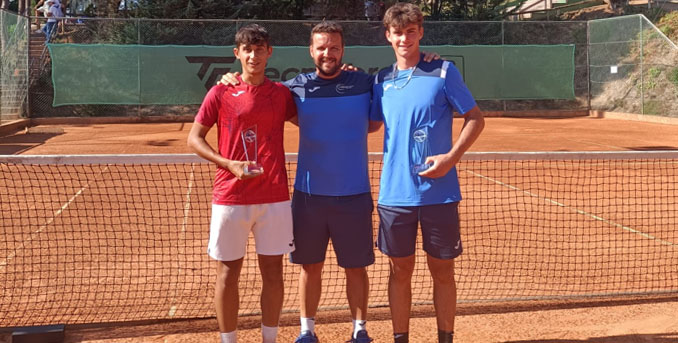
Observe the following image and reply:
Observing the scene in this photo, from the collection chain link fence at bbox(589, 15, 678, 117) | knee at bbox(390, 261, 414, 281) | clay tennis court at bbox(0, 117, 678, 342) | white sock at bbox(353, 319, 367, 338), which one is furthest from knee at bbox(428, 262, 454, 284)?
chain link fence at bbox(589, 15, 678, 117)

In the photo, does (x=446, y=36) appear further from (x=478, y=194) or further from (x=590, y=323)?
(x=590, y=323)

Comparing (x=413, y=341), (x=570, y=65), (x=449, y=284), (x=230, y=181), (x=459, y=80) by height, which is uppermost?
(x=570, y=65)

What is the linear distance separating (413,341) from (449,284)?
0.63 metres

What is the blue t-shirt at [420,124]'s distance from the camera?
11.2 feet

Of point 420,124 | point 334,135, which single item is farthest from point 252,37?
point 420,124

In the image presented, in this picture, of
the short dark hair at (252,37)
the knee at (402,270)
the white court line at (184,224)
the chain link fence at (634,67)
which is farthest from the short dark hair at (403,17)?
the chain link fence at (634,67)

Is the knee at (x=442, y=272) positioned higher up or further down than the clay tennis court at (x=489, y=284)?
higher up

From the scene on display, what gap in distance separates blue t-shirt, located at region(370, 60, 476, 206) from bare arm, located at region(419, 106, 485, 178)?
58mm

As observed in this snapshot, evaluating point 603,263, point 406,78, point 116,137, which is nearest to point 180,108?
point 116,137

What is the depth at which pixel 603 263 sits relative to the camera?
584 centimetres

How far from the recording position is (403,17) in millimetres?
3447

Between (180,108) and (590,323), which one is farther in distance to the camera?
(180,108)

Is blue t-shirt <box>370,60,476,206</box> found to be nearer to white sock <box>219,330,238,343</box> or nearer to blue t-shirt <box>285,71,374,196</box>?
blue t-shirt <box>285,71,374,196</box>

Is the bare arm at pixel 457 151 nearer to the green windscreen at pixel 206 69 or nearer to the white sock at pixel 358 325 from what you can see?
the white sock at pixel 358 325
